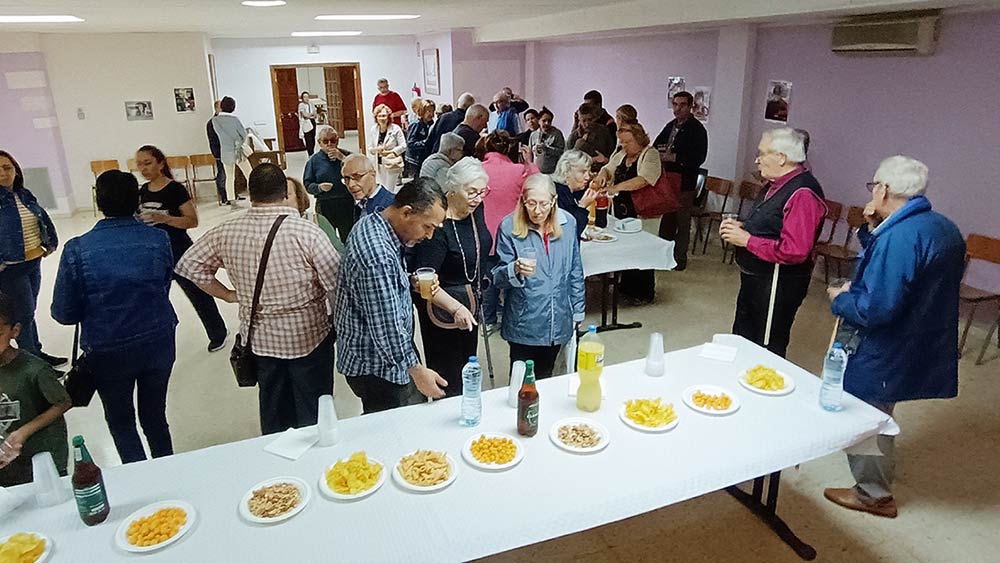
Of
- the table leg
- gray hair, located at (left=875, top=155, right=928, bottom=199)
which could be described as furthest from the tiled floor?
gray hair, located at (left=875, top=155, right=928, bottom=199)

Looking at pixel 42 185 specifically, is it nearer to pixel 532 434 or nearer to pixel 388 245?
pixel 388 245

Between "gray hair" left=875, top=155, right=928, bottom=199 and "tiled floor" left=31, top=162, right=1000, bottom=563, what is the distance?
1325 mm

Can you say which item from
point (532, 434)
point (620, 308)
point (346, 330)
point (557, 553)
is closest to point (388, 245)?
point (346, 330)

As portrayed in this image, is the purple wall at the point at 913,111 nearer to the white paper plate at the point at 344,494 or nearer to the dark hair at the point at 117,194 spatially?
the white paper plate at the point at 344,494

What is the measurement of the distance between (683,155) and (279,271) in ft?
13.6

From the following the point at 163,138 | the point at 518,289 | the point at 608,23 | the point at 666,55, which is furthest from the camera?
the point at 163,138

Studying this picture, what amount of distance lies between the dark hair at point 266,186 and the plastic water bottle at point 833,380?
1930 millimetres

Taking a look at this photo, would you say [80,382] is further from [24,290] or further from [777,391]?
[777,391]

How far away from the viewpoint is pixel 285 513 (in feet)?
5.31

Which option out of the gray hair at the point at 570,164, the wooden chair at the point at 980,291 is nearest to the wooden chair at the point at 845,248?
the wooden chair at the point at 980,291

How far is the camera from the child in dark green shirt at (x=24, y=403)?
1982 millimetres

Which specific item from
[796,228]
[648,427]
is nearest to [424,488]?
[648,427]

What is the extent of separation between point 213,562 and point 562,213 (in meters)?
1.86

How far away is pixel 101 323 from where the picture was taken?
2322mm
